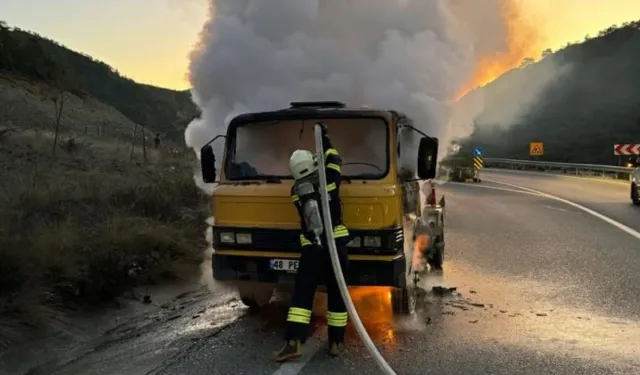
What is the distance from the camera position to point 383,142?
6535mm

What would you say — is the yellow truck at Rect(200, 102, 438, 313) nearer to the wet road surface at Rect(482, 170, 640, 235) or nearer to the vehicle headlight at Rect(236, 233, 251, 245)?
the vehicle headlight at Rect(236, 233, 251, 245)

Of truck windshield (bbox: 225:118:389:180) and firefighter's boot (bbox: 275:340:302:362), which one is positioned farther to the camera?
truck windshield (bbox: 225:118:389:180)

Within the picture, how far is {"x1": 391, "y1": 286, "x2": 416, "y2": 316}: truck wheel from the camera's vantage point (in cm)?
662

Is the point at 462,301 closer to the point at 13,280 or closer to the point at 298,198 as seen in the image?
the point at 298,198

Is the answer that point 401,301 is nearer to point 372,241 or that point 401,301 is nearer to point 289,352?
point 372,241

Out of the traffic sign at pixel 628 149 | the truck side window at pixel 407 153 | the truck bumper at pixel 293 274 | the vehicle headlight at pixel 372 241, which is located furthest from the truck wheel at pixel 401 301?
the traffic sign at pixel 628 149

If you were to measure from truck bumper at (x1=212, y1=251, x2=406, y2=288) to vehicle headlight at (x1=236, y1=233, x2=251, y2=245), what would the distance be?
0.13 meters

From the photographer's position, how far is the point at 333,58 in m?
10.1

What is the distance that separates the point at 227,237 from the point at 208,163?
967mm

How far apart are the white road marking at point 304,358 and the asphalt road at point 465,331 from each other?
16 millimetres

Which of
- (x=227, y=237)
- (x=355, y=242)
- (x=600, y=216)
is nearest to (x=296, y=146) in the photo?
(x=227, y=237)

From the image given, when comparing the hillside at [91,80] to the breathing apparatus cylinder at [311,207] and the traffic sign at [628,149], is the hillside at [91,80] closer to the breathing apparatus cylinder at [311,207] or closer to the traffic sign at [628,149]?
the breathing apparatus cylinder at [311,207]

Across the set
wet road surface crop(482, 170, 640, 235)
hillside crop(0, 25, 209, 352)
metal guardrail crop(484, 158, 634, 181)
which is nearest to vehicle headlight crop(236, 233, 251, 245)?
hillside crop(0, 25, 209, 352)

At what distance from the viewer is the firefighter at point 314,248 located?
548 centimetres
